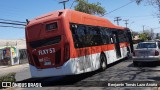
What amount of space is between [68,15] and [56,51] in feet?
5.92

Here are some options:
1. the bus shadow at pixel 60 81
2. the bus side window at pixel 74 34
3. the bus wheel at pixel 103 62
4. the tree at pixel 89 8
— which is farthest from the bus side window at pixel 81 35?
the tree at pixel 89 8

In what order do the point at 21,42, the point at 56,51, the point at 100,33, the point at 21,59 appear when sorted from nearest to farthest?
the point at 56,51 → the point at 100,33 → the point at 21,59 → the point at 21,42

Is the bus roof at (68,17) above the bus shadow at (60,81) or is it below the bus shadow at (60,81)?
above

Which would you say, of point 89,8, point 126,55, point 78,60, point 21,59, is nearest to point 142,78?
point 78,60

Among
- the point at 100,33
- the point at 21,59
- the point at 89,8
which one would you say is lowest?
the point at 21,59

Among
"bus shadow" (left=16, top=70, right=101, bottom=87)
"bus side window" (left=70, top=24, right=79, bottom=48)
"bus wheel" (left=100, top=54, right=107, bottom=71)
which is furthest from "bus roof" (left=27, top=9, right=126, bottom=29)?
"bus shadow" (left=16, top=70, right=101, bottom=87)

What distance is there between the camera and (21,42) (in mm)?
59781

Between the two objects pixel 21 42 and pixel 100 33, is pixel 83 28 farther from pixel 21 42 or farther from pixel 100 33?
pixel 21 42

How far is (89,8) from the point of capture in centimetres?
6006

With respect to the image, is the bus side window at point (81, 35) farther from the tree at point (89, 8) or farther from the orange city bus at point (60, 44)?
the tree at point (89, 8)

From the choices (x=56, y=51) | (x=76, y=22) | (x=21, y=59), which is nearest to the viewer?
(x=56, y=51)

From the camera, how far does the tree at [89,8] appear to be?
58344 mm

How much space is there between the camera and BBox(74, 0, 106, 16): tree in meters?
58.3

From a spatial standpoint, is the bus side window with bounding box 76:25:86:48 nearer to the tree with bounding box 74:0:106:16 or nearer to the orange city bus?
the orange city bus
